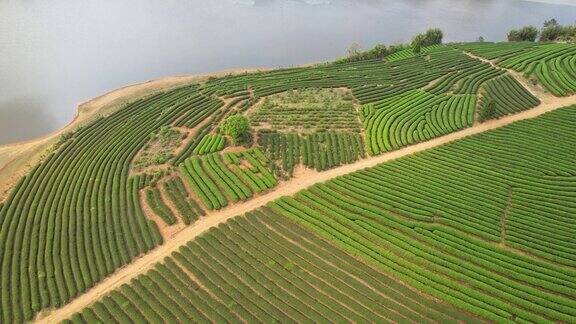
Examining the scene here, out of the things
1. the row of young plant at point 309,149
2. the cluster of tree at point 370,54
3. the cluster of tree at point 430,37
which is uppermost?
the cluster of tree at point 430,37

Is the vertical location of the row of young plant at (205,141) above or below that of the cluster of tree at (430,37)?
below

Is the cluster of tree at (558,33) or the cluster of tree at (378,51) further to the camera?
the cluster of tree at (558,33)

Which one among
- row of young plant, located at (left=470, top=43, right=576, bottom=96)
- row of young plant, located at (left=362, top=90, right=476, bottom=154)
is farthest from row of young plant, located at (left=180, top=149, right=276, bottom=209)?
row of young plant, located at (left=470, top=43, right=576, bottom=96)

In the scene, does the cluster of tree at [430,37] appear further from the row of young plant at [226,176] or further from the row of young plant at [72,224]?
the row of young plant at [72,224]

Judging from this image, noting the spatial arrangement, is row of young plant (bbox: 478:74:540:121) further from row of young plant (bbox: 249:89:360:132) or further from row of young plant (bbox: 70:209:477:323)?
row of young plant (bbox: 70:209:477:323)

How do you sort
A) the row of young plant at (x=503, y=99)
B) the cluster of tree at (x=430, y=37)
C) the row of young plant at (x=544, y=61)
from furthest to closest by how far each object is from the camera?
the cluster of tree at (x=430, y=37) → the row of young plant at (x=544, y=61) → the row of young plant at (x=503, y=99)

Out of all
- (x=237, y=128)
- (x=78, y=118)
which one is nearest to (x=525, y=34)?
(x=237, y=128)

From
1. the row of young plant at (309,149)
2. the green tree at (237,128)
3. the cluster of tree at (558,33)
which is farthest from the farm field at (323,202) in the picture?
the cluster of tree at (558,33)

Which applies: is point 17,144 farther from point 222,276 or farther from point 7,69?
point 222,276

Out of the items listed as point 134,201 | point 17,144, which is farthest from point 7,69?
point 134,201
